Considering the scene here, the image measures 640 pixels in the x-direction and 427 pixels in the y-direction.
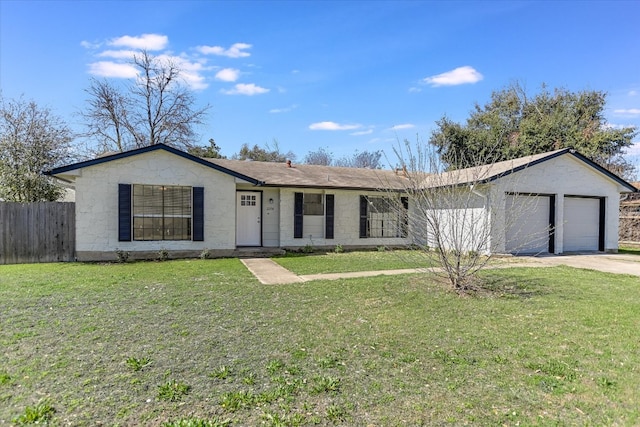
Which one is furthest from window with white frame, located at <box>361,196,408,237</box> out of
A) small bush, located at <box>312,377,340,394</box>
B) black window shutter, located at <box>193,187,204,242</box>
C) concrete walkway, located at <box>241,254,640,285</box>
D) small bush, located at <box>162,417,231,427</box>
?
Answer: small bush, located at <box>162,417,231,427</box>

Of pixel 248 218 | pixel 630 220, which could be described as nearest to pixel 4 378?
pixel 248 218

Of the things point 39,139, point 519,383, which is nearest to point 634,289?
point 519,383

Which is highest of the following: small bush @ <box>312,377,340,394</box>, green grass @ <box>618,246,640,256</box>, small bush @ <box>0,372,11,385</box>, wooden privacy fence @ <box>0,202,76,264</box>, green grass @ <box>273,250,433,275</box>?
wooden privacy fence @ <box>0,202,76,264</box>

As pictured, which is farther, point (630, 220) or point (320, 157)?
point (320, 157)

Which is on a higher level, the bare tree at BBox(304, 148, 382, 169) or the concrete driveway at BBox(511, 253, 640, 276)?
the bare tree at BBox(304, 148, 382, 169)

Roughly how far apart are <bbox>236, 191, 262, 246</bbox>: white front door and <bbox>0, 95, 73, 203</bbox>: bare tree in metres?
8.69

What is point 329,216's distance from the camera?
48.1 ft

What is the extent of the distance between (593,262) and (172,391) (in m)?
13.7

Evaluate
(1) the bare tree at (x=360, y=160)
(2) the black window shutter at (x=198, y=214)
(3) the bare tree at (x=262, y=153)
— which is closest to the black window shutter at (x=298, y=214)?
(2) the black window shutter at (x=198, y=214)

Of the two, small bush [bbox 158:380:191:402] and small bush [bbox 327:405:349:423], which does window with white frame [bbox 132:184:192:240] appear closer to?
small bush [bbox 158:380:191:402]

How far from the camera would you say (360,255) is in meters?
13.3

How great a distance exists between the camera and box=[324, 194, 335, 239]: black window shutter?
14.6 metres

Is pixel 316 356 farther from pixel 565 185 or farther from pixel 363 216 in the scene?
pixel 565 185

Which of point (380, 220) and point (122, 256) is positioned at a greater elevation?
point (380, 220)
